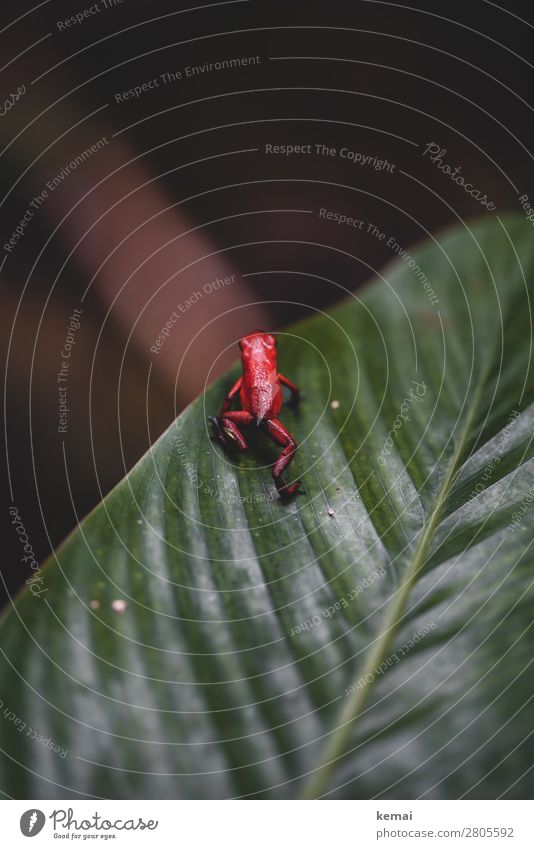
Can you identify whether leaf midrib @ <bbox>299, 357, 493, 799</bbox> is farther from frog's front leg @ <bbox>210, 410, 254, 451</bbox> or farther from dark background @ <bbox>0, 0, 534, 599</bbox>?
dark background @ <bbox>0, 0, 534, 599</bbox>

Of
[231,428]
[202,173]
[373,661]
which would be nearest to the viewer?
[373,661]

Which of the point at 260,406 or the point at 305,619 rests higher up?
the point at 260,406

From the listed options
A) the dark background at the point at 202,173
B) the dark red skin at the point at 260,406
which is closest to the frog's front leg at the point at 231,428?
the dark red skin at the point at 260,406

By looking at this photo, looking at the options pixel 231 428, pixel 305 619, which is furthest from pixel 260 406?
pixel 305 619

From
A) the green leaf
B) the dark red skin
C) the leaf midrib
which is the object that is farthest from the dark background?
the leaf midrib

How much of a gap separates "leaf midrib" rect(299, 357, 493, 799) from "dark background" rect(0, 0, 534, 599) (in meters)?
0.81

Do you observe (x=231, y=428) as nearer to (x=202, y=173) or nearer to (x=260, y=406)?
(x=260, y=406)

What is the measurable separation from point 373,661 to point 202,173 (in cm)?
151

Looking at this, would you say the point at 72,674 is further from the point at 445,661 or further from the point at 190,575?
the point at 445,661

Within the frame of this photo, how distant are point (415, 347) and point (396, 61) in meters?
1.17

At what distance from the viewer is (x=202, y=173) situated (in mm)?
1767

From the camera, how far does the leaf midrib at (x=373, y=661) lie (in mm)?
773

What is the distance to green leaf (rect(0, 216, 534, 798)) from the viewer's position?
2.55 ft

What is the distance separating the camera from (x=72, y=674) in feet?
2.70
